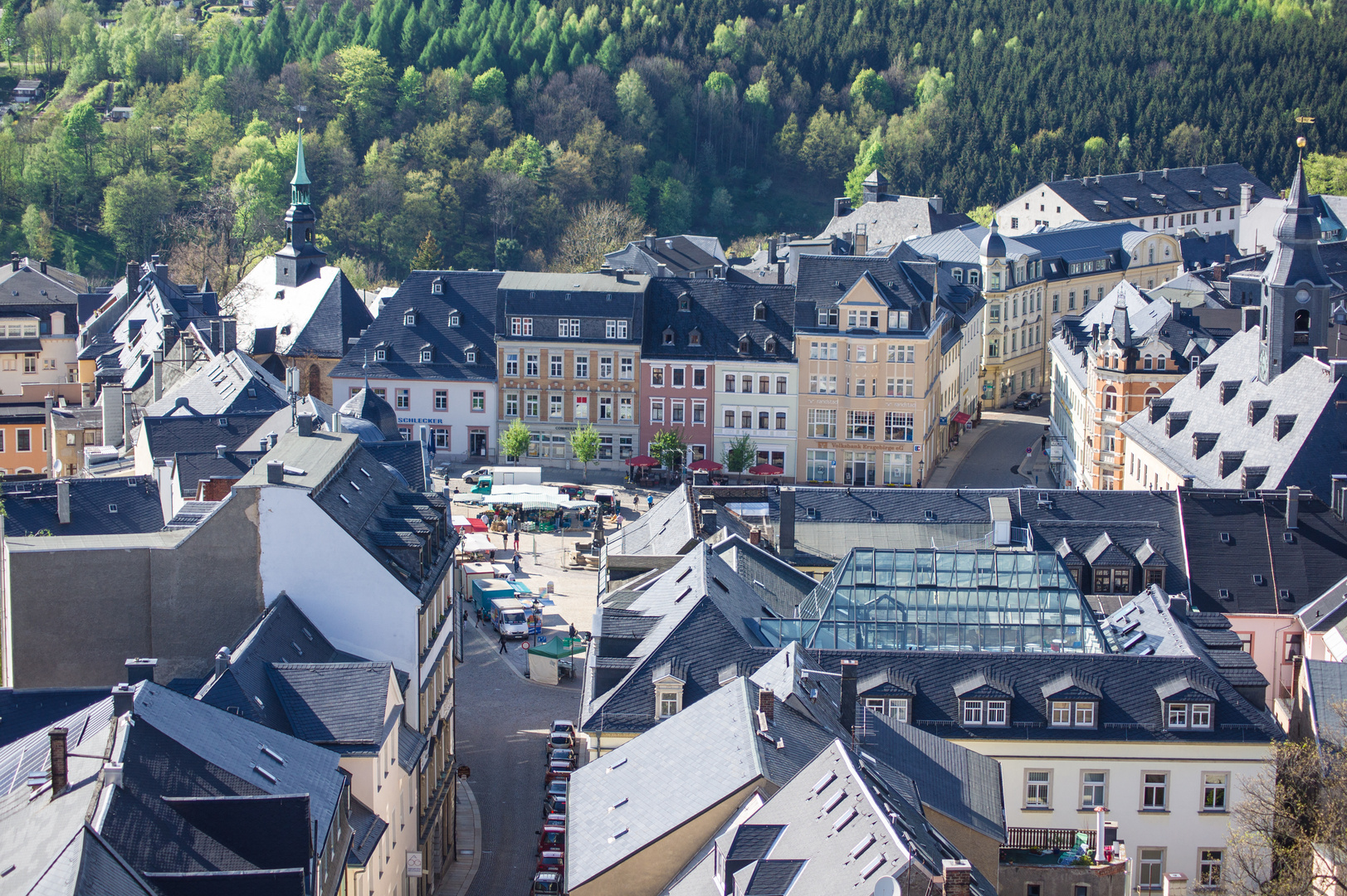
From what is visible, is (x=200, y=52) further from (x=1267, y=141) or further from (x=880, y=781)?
(x=880, y=781)

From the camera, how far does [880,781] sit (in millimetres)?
40438

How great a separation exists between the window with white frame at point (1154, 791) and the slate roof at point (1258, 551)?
1686 centimetres

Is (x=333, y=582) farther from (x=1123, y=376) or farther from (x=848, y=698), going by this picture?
(x=1123, y=376)

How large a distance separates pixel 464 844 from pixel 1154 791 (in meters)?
19.1

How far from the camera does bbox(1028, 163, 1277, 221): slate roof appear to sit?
511 ft

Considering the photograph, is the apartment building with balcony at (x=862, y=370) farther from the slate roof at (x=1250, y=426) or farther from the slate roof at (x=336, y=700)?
the slate roof at (x=336, y=700)

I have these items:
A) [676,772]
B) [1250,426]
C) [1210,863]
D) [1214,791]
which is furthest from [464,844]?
[1250,426]

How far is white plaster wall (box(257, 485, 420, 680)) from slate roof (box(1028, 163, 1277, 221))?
113 m

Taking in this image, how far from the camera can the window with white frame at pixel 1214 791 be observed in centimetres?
5156

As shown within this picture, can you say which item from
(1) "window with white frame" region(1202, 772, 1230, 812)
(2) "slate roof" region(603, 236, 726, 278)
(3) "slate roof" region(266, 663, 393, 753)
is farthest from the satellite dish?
(2) "slate roof" region(603, 236, 726, 278)

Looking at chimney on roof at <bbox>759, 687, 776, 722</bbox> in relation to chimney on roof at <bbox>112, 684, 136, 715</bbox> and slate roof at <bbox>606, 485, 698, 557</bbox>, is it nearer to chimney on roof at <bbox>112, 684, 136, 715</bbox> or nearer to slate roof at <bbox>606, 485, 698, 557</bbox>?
chimney on roof at <bbox>112, 684, 136, 715</bbox>

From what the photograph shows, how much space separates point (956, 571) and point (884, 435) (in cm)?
4569

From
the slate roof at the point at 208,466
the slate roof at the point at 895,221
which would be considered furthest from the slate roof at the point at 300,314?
the slate roof at the point at 208,466

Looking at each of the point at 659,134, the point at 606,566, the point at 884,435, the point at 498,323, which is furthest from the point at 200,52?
the point at 606,566
